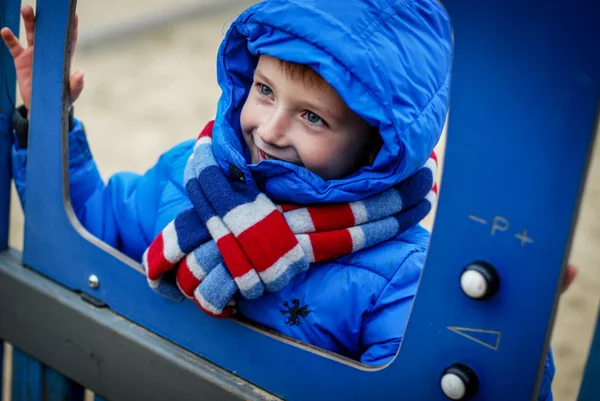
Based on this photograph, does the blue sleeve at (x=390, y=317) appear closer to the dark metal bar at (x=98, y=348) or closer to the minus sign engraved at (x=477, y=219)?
the dark metal bar at (x=98, y=348)

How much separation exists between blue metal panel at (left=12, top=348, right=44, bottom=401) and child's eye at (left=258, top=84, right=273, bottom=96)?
0.80 m

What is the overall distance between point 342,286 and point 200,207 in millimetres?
287

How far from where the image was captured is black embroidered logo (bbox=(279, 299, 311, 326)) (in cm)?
120

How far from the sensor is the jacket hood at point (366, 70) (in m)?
1.10

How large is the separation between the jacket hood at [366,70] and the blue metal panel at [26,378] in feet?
2.25

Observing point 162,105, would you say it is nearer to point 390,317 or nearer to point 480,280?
point 390,317

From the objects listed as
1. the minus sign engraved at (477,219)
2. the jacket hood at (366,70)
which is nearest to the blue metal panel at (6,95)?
the jacket hood at (366,70)

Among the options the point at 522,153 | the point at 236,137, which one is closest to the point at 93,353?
the point at 236,137

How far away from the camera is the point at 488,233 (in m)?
0.85

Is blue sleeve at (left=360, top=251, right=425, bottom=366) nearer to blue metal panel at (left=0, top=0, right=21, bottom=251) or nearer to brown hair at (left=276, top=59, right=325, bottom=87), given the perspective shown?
brown hair at (left=276, top=59, right=325, bottom=87)

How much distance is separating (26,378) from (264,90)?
0.87 m

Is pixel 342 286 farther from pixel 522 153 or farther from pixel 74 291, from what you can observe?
pixel 74 291

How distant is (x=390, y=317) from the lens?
1163 millimetres

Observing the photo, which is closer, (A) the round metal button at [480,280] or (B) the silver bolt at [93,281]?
(A) the round metal button at [480,280]
